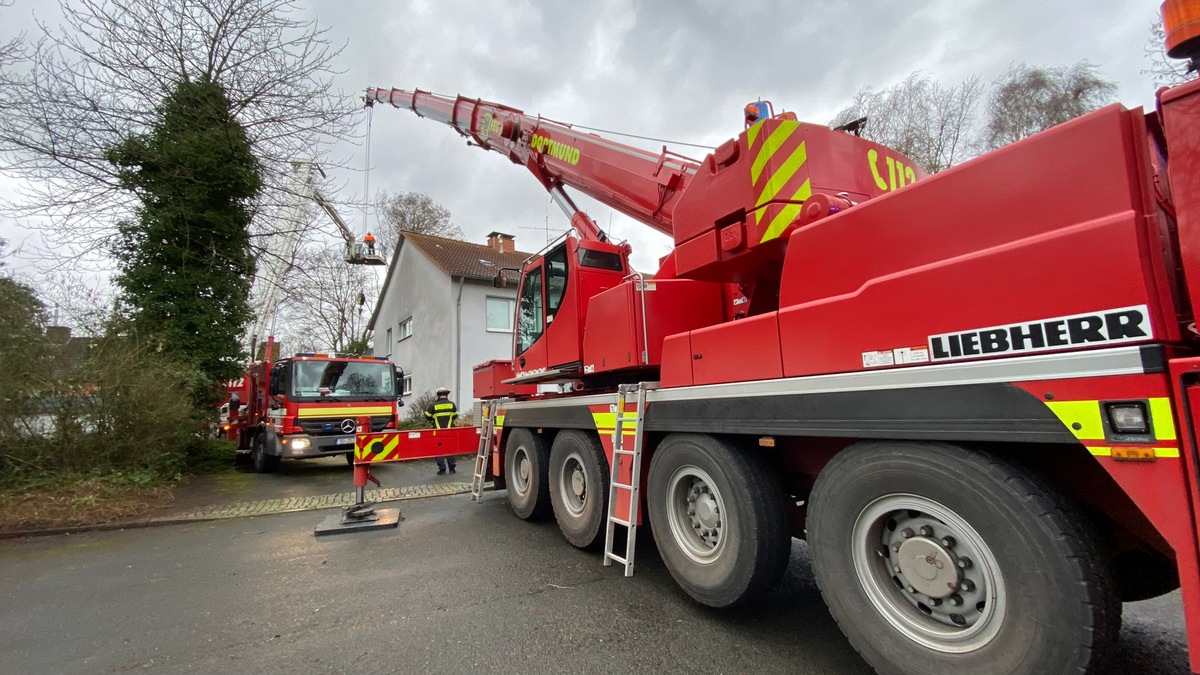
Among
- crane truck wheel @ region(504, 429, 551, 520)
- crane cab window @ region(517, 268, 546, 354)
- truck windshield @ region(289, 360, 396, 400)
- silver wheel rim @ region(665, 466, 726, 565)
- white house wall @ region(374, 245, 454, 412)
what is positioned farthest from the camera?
white house wall @ region(374, 245, 454, 412)

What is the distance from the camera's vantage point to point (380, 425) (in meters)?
11.1

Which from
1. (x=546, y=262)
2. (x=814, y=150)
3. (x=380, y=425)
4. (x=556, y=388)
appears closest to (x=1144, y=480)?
(x=814, y=150)

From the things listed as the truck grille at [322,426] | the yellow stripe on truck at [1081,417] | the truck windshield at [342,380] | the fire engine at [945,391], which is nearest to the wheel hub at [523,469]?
the fire engine at [945,391]

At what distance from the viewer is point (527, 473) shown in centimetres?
605

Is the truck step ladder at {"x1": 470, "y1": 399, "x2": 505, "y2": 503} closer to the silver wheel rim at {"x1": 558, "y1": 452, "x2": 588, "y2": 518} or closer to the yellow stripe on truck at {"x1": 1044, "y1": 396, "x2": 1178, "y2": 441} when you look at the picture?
the silver wheel rim at {"x1": 558, "y1": 452, "x2": 588, "y2": 518}

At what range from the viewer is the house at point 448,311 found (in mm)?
17594

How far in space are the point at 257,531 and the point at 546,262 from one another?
4744 mm

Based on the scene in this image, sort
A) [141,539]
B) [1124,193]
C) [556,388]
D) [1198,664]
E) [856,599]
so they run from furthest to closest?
[556,388] → [141,539] → [856,599] → [1124,193] → [1198,664]

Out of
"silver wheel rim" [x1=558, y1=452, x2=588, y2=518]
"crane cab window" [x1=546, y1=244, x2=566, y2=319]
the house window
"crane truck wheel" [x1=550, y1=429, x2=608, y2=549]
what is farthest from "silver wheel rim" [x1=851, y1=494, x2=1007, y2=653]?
the house window

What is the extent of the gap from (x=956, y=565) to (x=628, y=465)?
219 cm

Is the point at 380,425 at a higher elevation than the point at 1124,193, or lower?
lower

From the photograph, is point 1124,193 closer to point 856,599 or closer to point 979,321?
point 979,321

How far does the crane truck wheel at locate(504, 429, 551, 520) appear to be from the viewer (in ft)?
18.7

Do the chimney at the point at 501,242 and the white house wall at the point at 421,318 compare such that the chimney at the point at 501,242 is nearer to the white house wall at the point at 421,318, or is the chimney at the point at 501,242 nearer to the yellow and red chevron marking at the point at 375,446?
the white house wall at the point at 421,318
